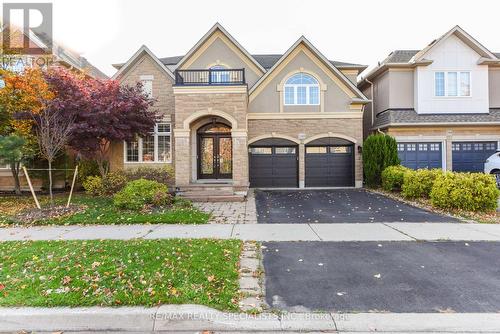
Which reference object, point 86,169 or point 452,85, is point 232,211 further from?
point 452,85

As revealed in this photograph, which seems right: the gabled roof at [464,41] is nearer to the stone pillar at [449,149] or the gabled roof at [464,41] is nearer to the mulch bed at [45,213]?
the stone pillar at [449,149]

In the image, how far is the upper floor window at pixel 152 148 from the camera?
52.0ft

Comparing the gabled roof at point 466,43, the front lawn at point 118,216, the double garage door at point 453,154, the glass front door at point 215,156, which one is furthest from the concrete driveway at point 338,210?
the gabled roof at point 466,43

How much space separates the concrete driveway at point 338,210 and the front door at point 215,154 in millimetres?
3489

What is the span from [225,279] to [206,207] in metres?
6.69

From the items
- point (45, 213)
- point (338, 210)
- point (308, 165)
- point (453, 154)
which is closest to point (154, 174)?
point (45, 213)

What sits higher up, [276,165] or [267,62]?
[267,62]

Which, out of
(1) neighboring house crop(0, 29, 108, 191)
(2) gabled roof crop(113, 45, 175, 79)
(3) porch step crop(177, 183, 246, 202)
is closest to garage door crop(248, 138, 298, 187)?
(3) porch step crop(177, 183, 246, 202)

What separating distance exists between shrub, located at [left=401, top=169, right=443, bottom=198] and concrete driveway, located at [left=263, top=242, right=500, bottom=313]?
5730 mm

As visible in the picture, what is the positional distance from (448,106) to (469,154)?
310 centimetres

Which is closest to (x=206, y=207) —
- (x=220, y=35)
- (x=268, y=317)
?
(x=268, y=317)

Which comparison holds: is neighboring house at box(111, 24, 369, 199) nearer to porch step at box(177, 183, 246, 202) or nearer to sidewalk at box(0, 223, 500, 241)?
porch step at box(177, 183, 246, 202)

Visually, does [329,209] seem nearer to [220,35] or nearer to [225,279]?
[225,279]

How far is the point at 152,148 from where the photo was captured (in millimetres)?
15938
